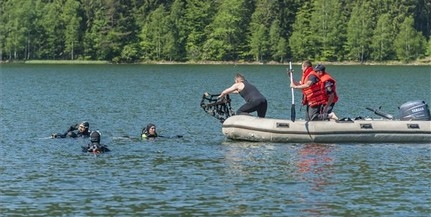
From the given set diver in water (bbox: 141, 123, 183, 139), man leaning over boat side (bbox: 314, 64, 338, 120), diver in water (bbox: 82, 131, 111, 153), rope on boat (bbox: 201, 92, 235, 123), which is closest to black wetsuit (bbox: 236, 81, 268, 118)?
rope on boat (bbox: 201, 92, 235, 123)

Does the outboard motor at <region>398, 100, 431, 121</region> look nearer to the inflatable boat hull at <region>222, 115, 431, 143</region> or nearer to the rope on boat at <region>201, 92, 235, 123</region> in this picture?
the inflatable boat hull at <region>222, 115, 431, 143</region>

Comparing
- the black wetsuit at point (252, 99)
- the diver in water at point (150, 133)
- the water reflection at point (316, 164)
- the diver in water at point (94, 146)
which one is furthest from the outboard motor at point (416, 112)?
the diver in water at point (94, 146)

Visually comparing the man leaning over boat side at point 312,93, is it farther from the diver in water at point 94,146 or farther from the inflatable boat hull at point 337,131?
the diver in water at point 94,146

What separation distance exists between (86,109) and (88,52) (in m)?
98.2

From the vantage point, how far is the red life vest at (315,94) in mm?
32156

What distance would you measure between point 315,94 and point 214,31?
117m

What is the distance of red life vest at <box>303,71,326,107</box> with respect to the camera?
105 feet

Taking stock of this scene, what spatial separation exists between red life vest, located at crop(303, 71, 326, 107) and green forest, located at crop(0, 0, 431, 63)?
111 meters

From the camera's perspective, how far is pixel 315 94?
32.2 meters

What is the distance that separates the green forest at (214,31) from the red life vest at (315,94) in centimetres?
11101

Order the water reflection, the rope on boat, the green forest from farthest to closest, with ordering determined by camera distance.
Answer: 1. the green forest
2. the rope on boat
3. the water reflection

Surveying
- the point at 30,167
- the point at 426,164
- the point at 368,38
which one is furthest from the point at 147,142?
the point at 368,38

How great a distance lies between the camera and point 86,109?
50.9 meters

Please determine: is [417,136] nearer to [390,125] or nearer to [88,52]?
[390,125]
